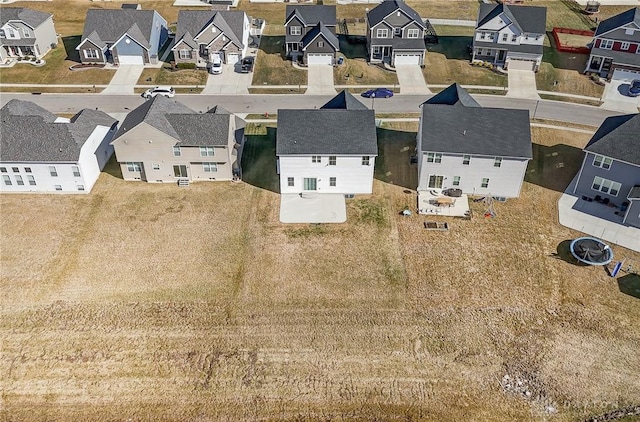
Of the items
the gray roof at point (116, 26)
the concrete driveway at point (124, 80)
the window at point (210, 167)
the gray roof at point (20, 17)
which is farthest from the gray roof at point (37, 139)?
the gray roof at point (20, 17)

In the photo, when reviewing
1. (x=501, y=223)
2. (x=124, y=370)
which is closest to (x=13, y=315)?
(x=124, y=370)

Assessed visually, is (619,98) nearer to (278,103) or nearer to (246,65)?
(278,103)

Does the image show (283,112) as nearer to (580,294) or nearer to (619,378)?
(580,294)

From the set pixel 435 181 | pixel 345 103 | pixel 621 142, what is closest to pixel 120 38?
pixel 345 103

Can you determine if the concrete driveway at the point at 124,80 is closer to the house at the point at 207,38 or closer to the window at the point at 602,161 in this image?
the house at the point at 207,38

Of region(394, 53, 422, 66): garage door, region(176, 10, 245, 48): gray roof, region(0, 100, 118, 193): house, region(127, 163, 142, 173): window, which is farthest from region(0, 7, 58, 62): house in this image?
region(394, 53, 422, 66): garage door

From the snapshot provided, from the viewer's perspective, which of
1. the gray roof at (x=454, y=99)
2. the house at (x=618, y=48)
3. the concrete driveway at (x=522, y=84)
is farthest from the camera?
the house at (x=618, y=48)

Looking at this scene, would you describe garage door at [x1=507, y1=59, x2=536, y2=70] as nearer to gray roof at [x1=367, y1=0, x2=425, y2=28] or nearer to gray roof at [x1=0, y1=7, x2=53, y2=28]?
gray roof at [x1=367, y1=0, x2=425, y2=28]
